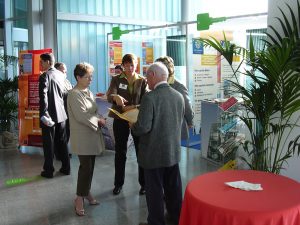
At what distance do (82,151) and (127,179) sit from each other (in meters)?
1.26

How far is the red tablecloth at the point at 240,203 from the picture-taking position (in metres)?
1.71

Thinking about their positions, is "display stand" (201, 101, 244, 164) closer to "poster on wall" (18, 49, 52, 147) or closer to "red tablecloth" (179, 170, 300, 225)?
"red tablecloth" (179, 170, 300, 225)

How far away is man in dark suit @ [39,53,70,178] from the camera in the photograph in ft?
13.6

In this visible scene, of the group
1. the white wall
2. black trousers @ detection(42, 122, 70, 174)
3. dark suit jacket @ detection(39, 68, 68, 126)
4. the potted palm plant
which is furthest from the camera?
black trousers @ detection(42, 122, 70, 174)

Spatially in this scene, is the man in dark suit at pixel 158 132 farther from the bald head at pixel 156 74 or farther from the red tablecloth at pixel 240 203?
the red tablecloth at pixel 240 203

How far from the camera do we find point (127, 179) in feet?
13.8

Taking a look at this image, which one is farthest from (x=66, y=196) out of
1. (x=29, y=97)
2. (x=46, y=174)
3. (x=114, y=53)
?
(x=114, y=53)

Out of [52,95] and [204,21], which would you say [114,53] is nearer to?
[204,21]

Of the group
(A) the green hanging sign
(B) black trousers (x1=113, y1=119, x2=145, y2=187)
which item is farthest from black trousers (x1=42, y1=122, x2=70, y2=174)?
(A) the green hanging sign

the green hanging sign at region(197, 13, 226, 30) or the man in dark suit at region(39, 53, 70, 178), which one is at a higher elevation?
the green hanging sign at region(197, 13, 226, 30)

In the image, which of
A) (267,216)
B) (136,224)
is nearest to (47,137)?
(136,224)

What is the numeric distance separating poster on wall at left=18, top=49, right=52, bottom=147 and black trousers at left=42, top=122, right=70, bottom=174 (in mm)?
1260

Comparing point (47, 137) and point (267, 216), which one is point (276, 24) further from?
point (47, 137)

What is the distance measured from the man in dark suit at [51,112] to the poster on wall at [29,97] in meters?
1.22
